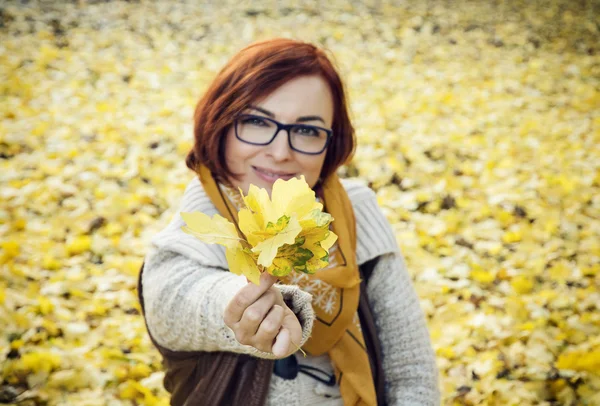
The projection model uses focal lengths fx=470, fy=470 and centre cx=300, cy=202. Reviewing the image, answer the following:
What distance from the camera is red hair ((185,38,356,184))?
4.09ft

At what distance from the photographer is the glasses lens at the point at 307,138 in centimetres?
127

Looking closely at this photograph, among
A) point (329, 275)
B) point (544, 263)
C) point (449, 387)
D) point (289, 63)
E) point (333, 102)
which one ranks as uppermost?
point (289, 63)

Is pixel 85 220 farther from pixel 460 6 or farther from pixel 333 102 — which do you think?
pixel 460 6

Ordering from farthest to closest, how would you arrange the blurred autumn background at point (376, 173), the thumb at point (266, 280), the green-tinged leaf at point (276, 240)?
the blurred autumn background at point (376, 173), the thumb at point (266, 280), the green-tinged leaf at point (276, 240)

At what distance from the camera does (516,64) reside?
4.93 meters

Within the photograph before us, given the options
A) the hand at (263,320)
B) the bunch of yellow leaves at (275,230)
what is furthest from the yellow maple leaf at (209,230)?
the hand at (263,320)

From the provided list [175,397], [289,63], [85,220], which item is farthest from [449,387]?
[85,220]

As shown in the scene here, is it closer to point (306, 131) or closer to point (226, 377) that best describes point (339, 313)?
point (226, 377)

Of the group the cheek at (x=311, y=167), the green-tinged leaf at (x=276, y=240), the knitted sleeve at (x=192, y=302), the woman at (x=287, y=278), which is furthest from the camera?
the cheek at (x=311, y=167)

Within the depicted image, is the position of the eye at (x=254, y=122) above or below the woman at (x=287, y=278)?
above

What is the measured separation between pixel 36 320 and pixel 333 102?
1.52 metres

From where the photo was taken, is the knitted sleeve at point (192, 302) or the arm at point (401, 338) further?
the arm at point (401, 338)

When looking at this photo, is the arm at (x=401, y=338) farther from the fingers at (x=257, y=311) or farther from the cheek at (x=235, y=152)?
the fingers at (x=257, y=311)

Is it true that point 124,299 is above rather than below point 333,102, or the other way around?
below
